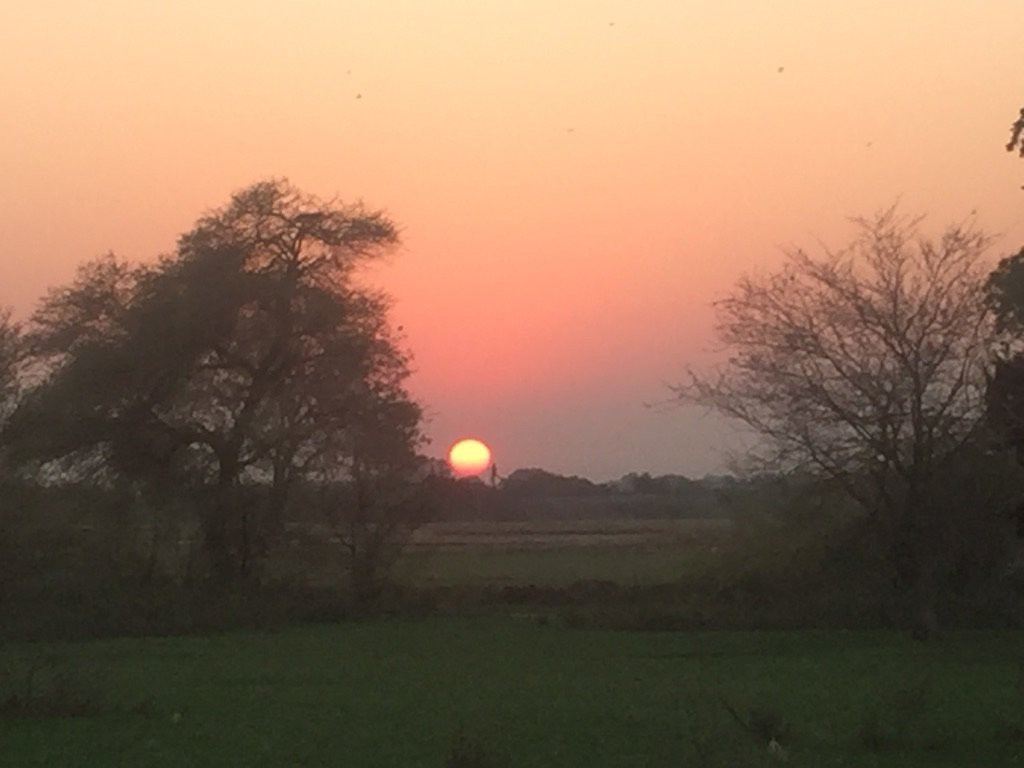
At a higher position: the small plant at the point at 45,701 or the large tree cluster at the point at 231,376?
the large tree cluster at the point at 231,376

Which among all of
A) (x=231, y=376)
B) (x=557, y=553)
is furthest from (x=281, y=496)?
(x=557, y=553)

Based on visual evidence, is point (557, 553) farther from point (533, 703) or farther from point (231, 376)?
point (533, 703)

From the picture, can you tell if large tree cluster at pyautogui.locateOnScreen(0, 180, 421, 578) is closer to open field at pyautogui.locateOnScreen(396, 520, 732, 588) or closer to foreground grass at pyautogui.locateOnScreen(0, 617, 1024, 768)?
open field at pyautogui.locateOnScreen(396, 520, 732, 588)

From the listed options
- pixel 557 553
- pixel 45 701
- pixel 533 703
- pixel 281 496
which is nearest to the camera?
pixel 45 701

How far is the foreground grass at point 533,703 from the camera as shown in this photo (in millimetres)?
16688

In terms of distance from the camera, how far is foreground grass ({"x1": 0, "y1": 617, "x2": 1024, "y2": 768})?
1669 cm

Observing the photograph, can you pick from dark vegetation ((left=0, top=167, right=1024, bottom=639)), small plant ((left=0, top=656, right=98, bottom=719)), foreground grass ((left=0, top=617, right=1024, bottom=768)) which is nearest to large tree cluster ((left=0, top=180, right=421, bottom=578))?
dark vegetation ((left=0, top=167, right=1024, bottom=639))

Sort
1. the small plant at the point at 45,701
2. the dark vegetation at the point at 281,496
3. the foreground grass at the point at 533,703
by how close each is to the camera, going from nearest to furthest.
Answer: the foreground grass at the point at 533,703 → the small plant at the point at 45,701 → the dark vegetation at the point at 281,496

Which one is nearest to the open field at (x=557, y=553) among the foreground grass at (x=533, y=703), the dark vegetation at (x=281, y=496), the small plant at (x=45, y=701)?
the dark vegetation at (x=281, y=496)

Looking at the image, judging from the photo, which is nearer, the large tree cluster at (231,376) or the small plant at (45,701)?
the small plant at (45,701)

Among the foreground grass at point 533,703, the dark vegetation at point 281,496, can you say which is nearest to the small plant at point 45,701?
the foreground grass at point 533,703

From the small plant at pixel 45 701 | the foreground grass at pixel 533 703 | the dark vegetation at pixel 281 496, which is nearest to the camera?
the foreground grass at pixel 533 703

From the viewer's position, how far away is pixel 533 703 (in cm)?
2211

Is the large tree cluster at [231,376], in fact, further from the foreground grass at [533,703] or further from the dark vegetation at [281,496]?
the foreground grass at [533,703]
